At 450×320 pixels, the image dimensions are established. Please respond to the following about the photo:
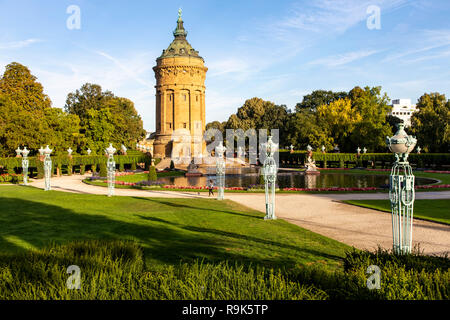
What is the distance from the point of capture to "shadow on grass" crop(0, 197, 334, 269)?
8.70 m

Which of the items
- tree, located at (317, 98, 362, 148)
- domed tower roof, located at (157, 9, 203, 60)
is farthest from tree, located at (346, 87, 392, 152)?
domed tower roof, located at (157, 9, 203, 60)

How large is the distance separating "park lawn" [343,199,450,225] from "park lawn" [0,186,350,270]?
5.94m

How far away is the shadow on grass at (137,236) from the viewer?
8703 millimetres

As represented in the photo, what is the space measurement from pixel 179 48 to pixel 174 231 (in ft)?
213

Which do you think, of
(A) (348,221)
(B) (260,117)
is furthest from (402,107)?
(A) (348,221)

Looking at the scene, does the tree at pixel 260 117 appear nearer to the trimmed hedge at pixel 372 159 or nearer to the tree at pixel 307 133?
Result: the tree at pixel 307 133

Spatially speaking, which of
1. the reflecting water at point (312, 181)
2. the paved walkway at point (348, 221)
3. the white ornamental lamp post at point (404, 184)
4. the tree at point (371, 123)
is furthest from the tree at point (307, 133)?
the white ornamental lamp post at point (404, 184)

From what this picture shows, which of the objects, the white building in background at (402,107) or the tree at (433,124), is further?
the white building in background at (402,107)

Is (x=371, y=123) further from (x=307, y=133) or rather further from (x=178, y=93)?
(x=178, y=93)

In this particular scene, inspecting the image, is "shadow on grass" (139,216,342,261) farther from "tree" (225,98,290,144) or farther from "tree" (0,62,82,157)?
"tree" (225,98,290,144)

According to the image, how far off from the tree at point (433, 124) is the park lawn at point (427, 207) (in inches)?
1534

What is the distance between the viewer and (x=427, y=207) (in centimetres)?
1700

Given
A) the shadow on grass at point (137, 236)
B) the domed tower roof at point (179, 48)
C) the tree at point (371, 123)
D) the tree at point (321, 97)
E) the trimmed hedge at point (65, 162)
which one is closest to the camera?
the shadow on grass at point (137, 236)
